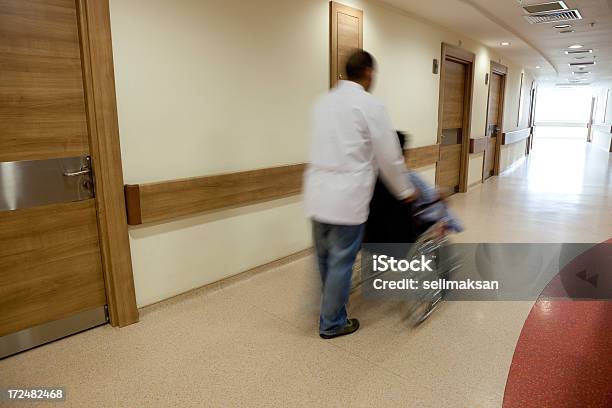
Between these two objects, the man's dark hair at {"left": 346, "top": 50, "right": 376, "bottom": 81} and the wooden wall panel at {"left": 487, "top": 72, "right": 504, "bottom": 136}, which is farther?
the wooden wall panel at {"left": 487, "top": 72, "right": 504, "bottom": 136}

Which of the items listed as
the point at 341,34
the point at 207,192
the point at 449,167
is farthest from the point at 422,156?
the point at 207,192

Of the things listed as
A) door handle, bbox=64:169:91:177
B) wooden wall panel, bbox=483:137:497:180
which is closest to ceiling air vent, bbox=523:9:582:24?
wooden wall panel, bbox=483:137:497:180

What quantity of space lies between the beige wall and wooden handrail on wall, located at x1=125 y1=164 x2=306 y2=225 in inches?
3.4

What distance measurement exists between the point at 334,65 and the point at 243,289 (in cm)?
221

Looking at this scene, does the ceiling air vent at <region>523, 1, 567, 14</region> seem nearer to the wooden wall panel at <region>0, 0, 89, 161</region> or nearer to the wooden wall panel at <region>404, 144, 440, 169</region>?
the wooden wall panel at <region>404, 144, 440, 169</region>

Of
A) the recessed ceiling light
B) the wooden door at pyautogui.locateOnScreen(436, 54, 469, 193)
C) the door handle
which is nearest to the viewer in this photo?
the door handle

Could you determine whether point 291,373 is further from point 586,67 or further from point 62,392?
point 586,67

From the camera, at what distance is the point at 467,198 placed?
6.51 m

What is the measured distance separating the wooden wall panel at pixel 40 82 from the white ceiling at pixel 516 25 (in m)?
3.37

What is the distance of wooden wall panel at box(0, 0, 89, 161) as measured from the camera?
206cm

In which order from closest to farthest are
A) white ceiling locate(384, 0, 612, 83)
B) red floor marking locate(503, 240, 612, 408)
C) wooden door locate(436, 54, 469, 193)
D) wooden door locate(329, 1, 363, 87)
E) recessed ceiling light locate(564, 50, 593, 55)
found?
red floor marking locate(503, 240, 612, 408)
wooden door locate(329, 1, 363, 87)
white ceiling locate(384, 0, 612, 83)
wooden door locate(436, 54, 469, 193)
recessed ceiling light locate(564, 50, 593, 55)

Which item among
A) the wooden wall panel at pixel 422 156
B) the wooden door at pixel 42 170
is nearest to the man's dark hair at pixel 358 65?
the wooden door at pixel 42 170

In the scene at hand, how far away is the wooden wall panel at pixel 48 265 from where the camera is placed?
85.8 inches

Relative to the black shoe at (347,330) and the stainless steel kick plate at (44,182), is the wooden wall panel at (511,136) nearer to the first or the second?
the black shoe at (347,330)
